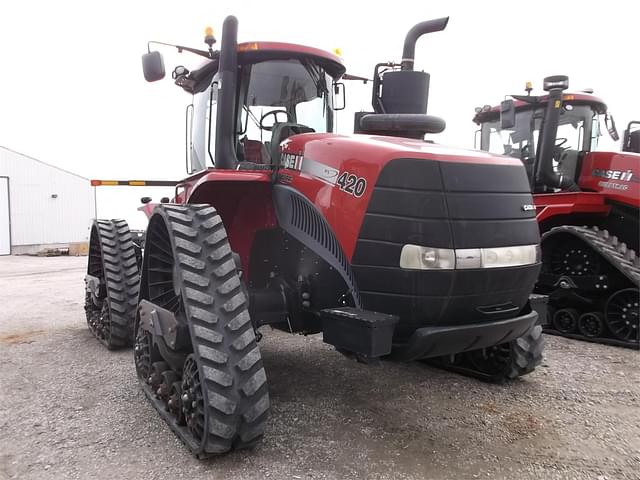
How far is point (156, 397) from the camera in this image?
3529mm

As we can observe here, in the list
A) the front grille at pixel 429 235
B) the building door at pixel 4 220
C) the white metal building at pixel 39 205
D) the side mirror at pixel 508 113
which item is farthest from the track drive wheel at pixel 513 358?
the building door at pixel 4 220

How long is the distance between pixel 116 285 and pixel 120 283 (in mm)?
44

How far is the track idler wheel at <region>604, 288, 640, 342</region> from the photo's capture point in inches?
228

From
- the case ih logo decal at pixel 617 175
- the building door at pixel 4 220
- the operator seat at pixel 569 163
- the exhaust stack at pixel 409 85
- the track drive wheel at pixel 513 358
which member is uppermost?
the exhaust stack at pixel 409 85

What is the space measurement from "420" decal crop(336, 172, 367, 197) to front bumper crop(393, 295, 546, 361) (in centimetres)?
78

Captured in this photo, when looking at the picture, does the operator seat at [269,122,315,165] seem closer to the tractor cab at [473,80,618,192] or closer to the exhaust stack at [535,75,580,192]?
the tractor cab at [473,80,618,192]

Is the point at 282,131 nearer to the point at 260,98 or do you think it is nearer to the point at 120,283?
the point at 260,98

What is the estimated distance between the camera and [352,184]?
2.79 m

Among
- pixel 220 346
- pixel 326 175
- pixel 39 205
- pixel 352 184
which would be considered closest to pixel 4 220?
pixel 39 205

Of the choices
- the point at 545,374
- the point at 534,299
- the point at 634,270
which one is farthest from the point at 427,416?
the point at 634,270

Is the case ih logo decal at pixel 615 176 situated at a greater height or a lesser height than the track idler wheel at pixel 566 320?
greater

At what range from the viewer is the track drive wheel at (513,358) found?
398cm

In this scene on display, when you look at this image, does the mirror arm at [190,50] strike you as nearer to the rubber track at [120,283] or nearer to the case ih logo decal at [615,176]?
the rubber track at [120,283]

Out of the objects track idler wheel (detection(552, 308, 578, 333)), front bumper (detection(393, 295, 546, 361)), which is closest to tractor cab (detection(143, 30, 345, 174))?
front bumper (detection(393, 295, 546, 361))
